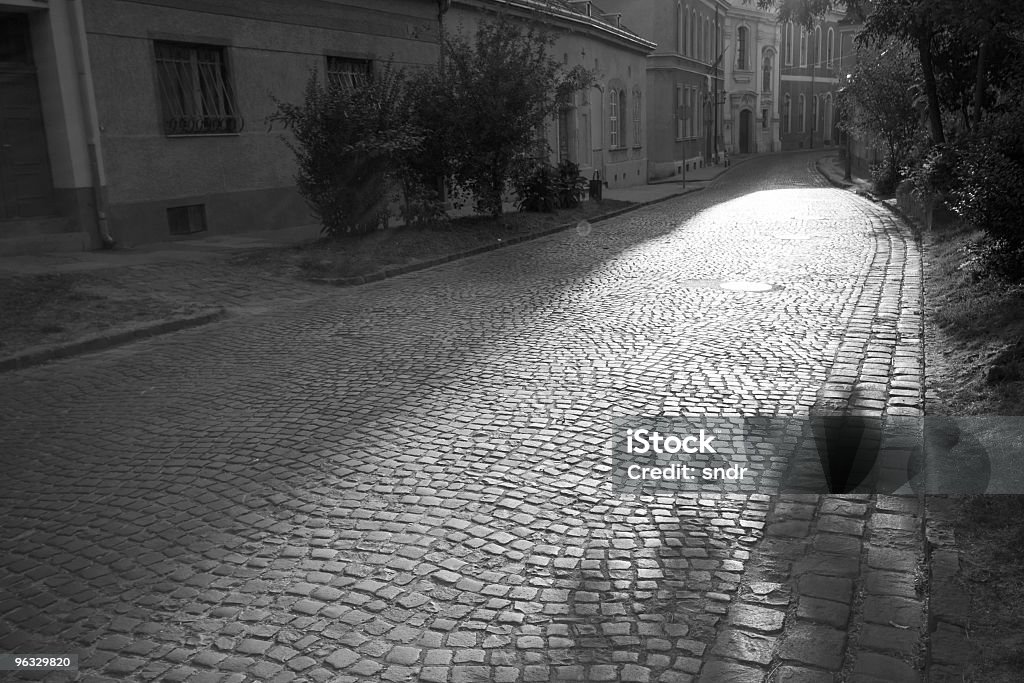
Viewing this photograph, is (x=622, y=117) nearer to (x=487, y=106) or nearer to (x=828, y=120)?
(x=487, y=106)

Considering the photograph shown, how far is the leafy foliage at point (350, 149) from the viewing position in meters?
14.0

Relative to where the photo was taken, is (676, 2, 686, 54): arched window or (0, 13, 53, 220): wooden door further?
(676, 2, 686, 54): arched window

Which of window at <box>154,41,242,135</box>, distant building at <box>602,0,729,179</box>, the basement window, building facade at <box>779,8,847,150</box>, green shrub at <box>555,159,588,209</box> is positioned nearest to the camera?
window at <box>154,41,242,135</box>

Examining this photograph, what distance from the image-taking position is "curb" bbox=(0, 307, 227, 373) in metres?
7.72

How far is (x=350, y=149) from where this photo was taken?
13656 mm

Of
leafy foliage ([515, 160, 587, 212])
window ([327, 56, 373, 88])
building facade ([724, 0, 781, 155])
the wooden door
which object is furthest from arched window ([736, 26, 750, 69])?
the wooden door

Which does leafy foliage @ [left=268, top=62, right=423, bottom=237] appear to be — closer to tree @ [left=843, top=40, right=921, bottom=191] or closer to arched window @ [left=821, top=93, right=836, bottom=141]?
tree @ [left=843, top=40, right=921, bottom=191]

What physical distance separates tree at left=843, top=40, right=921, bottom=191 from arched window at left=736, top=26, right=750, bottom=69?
3619 cm

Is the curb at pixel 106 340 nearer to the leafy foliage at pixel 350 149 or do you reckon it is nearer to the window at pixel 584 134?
the leafy foliage at pixel 350 149

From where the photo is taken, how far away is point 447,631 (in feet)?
10.6

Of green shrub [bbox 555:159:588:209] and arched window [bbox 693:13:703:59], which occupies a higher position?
arched window [bbox 693:13:703:59]

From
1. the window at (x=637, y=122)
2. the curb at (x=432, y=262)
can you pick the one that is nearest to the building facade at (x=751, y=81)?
the window at (x=637, y=122)

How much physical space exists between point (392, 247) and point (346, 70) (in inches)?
258

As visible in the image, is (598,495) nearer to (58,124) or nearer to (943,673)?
(943,673)
